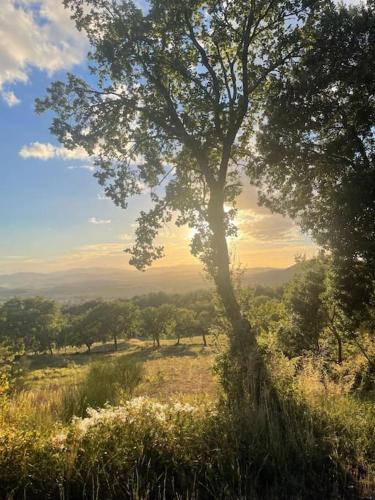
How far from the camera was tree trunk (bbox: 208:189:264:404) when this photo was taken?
9.08m

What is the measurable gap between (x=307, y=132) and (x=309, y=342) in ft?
63.9

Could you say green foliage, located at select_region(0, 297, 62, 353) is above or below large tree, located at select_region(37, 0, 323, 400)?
below

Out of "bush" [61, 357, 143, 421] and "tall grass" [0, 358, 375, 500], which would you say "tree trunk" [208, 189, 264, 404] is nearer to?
"tall grass" [0, 358, 375, 500]

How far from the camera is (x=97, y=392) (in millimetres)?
11688

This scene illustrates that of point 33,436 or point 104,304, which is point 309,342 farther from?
point 104,304

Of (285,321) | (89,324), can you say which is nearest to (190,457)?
(285,321)

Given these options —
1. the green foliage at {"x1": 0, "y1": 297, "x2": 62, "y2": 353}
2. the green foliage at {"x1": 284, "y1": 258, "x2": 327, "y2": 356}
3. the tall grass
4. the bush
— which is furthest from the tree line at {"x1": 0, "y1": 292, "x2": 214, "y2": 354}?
the tall grass

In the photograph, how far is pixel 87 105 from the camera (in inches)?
532

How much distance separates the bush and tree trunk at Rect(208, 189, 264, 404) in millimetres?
2887

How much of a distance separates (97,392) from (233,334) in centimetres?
479

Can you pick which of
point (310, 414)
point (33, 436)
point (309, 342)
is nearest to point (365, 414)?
point (310, 414)

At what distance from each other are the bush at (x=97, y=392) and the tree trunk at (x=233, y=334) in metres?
2.89

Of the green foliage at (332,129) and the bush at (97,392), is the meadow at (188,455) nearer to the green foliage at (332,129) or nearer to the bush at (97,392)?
the bush at (97,392)

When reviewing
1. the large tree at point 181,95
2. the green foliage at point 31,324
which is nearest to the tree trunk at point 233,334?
the large tree at point 181,95
